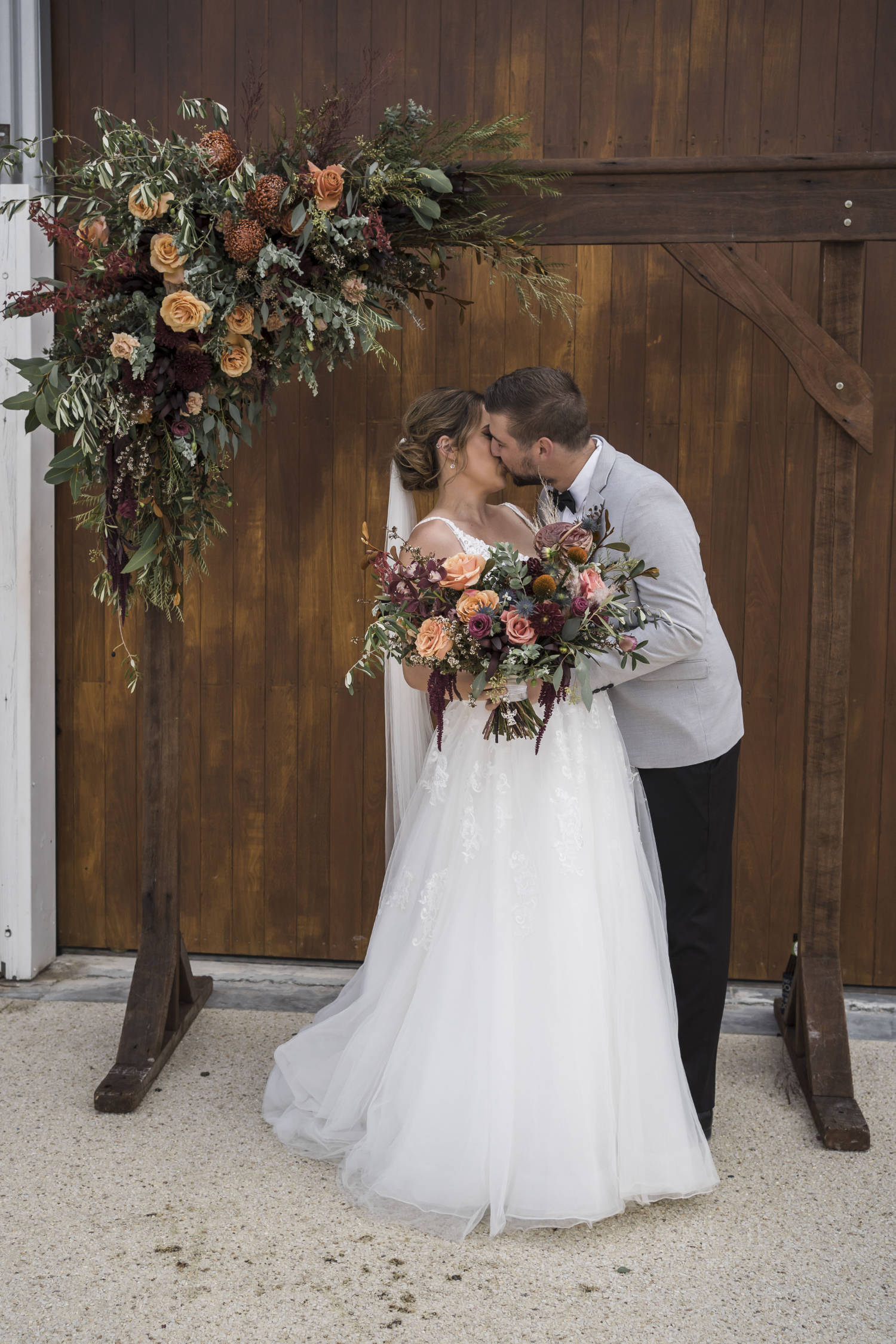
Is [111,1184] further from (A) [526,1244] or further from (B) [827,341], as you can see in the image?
(B) [827,341]

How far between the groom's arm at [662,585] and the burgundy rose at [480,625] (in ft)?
1.11

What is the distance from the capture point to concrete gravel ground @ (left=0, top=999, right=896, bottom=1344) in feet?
6.99

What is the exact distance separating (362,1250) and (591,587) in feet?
5.12

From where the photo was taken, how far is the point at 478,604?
2.38 metres

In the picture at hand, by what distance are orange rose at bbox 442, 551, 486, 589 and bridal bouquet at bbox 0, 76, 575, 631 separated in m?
0.62

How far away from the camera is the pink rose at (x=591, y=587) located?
237 cm

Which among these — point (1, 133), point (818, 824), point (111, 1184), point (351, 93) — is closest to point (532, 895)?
point (818, 824)

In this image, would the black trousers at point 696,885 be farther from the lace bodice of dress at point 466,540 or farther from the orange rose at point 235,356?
the orange rose at point 235,356

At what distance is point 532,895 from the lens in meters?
2.55

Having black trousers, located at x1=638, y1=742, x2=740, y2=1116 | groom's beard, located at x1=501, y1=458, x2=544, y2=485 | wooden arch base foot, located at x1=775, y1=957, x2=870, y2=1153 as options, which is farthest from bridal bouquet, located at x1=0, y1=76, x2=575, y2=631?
wooden arch base foot, located at x1=775, y1=957, x2=870, y2=1153

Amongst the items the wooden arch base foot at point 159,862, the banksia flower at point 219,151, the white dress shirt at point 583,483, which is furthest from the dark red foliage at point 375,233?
the wooden arch base foot at point 159,862

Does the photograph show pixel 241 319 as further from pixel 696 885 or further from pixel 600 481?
pixel 696 885

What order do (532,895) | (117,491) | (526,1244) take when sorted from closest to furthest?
(526,1244) → (532,895) → (117,491)

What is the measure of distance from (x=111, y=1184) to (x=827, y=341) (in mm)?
2849
